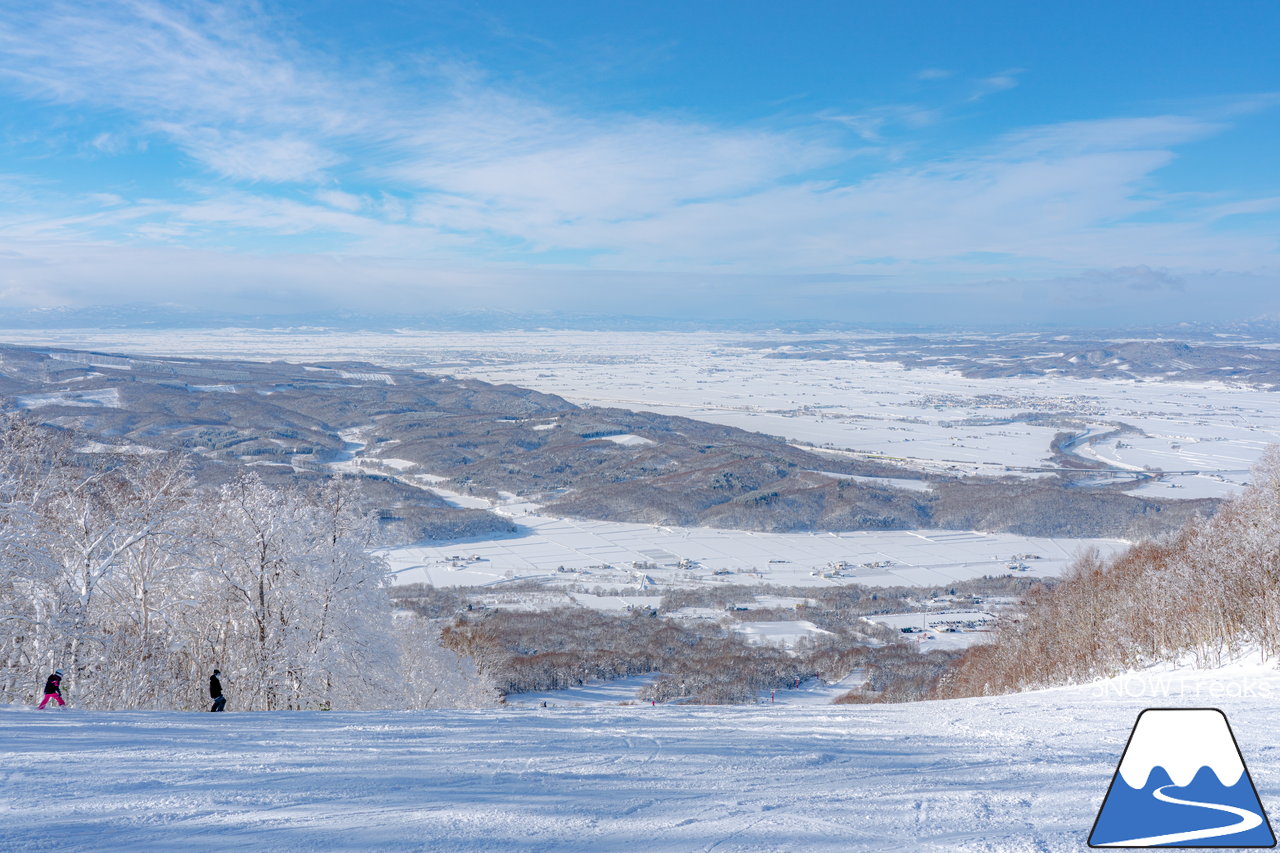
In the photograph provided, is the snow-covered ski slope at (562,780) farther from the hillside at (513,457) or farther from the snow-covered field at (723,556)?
the snow-covered field at (723,556)

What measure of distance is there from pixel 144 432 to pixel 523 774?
9482 cm

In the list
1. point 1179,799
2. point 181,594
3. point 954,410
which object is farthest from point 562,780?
point 954,410

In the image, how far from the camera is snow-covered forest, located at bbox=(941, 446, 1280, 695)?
54.0ft

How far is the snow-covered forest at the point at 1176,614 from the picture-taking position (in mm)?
16469

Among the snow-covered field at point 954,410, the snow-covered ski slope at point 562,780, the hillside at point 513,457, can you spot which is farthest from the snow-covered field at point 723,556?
the snow-covered ski slope at point 562,780

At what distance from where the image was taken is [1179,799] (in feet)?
18.0

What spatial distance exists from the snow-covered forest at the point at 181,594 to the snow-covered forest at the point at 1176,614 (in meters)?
16.6

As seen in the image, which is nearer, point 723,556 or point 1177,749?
point 1177,749

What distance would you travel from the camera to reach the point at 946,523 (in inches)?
2509

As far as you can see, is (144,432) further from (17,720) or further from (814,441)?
(17,720)

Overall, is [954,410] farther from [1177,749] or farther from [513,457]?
[1177,749]

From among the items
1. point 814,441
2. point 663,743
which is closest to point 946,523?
point 814,441

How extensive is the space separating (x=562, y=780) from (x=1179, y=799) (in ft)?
16.0

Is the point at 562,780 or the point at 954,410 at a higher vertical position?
the point at 562,780
